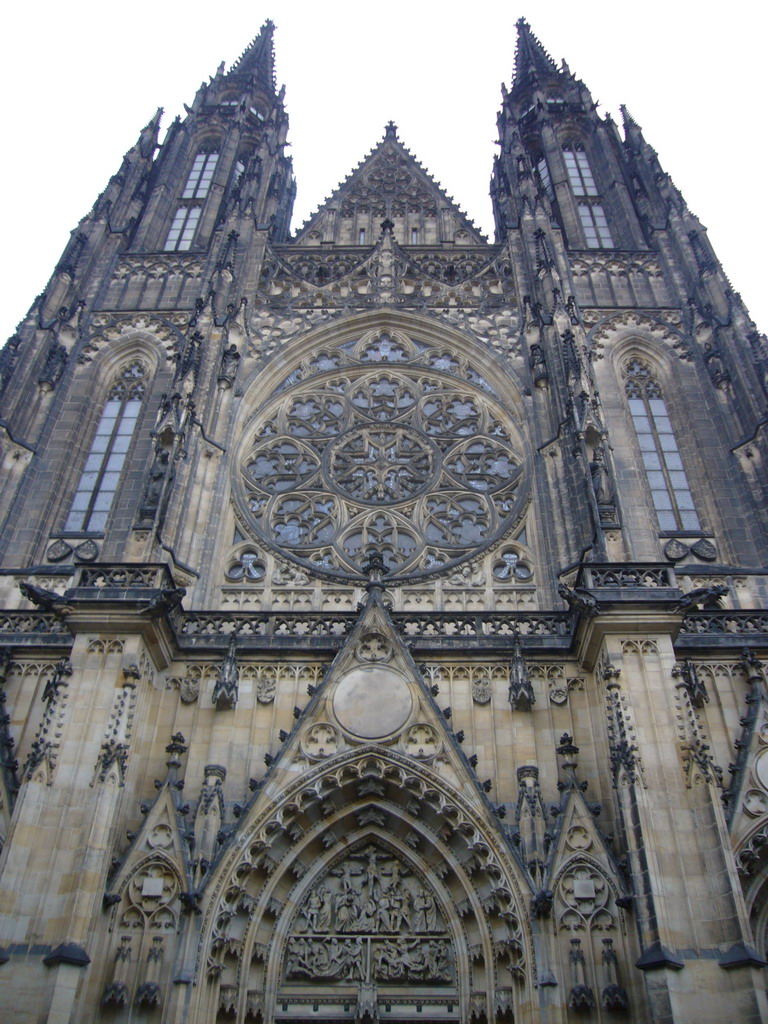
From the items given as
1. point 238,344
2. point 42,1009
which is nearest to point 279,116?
point 238,344

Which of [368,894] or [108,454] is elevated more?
[108,454]

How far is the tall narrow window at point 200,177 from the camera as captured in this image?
23.7 m

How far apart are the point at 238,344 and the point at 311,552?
526cm

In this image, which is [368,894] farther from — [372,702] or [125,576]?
[125,576]

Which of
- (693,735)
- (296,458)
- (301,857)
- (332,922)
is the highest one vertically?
(296,458)

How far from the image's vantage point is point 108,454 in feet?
54.9

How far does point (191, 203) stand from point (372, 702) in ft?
53.5

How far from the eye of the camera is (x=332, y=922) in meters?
11.0

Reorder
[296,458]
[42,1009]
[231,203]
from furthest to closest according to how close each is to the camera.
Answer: [231,203], [296,458], [42,1009]

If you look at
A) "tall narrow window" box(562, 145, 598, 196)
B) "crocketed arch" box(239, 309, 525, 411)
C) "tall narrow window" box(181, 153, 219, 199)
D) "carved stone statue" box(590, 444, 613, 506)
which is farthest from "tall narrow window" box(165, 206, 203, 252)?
"carved stone statue" box(590, 444, 613, 506)

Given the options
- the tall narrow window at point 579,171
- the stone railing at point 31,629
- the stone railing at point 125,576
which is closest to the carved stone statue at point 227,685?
the stone railing at point 125,576

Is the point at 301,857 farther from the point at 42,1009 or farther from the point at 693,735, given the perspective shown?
the point at 693,735

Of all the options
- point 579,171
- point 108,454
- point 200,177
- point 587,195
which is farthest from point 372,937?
point 579,171

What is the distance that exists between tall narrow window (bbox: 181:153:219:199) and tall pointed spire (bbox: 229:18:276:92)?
529 centimetres
